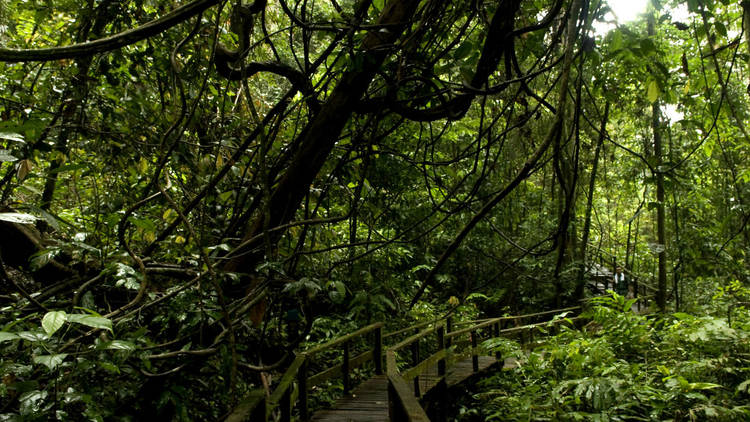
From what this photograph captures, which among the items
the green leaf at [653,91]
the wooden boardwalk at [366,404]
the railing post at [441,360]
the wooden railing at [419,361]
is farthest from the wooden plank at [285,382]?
the railing post at [441,360]

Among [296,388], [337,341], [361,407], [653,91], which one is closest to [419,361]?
[361,407]

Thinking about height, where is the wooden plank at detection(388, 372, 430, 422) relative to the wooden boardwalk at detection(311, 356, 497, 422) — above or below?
above

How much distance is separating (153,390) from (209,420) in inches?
59.4

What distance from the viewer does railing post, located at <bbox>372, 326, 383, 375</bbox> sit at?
587 cm

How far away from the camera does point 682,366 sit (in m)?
4.31

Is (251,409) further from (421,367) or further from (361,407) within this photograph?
(421,367)

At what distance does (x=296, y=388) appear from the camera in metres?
4.26

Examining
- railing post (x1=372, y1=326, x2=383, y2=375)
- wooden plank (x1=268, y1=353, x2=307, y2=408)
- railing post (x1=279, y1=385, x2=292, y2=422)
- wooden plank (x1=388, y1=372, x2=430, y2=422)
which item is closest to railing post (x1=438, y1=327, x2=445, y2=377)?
railing post (x1=372, y1=326, x2=383, y2=375)

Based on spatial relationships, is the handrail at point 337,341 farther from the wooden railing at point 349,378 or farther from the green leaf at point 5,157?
the green leaf at point 5,157

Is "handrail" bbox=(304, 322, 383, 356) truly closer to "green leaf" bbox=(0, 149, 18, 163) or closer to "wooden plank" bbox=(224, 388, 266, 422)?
"wooden plank" bbox=(224, 388, 266, 422)

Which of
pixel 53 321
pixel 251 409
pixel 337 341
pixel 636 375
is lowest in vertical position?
pixel 251 409

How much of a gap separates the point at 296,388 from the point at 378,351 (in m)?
1.94

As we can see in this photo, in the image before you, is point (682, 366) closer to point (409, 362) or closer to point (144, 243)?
point (409, 362)

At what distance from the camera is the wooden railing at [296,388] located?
2456 millimetres
